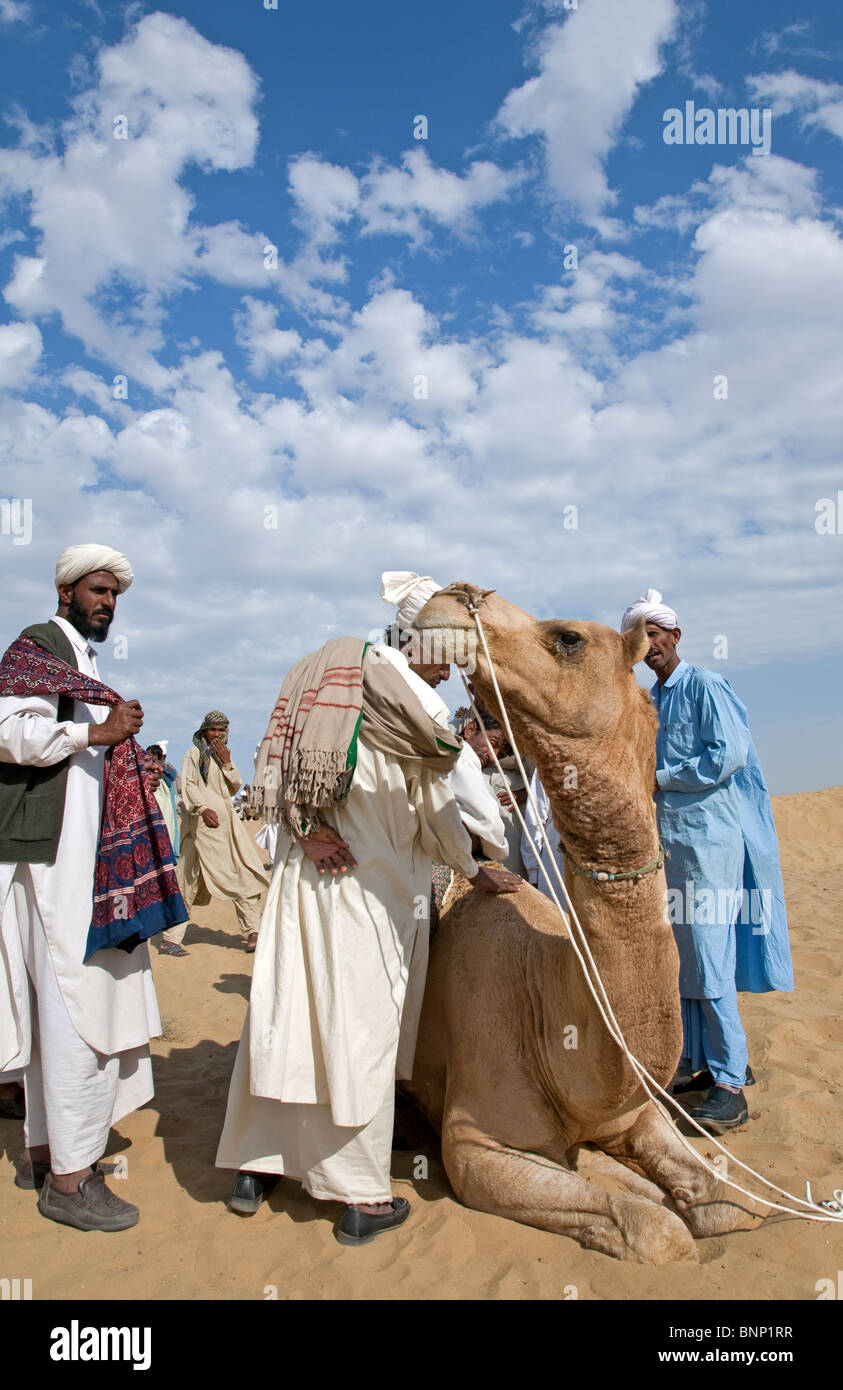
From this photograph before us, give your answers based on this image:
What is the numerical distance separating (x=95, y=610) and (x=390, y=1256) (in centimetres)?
289

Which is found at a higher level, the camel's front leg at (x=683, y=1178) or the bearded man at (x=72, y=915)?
the bearded man at (x=72, y=915)

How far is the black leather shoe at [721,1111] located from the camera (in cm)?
405

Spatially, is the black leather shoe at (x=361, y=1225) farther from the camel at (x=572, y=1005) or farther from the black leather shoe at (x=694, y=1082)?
the black leather shoe at (x=694, y=1082)

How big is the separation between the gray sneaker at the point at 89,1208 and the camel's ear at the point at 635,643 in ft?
9.34

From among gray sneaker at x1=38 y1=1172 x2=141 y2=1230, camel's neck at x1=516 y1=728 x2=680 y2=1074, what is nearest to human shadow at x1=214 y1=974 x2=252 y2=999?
gray sneaker at x1=38 y1=1172 x2=141 y2=1230

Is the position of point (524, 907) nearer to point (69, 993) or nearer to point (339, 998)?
point (339, 998)

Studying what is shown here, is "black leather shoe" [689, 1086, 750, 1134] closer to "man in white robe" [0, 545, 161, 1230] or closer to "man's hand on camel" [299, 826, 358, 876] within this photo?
"man's hand on camel" [299, 826, 358, 876]

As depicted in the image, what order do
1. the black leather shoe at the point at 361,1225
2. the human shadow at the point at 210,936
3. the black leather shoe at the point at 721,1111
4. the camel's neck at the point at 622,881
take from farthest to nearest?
1. the human shadow at the point at 210,936
2. the black leather shoe at the point at 721,1111
3. the black leather shoe at the point at 361,1225
4. the camel's neck at the point at 622,881

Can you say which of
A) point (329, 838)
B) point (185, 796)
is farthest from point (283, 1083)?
point (185, 796)

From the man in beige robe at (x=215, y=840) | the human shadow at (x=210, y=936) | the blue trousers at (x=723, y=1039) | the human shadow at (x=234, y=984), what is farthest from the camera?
the human shadow at (x=210, y=936)

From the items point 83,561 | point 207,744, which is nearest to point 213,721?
point 207,744

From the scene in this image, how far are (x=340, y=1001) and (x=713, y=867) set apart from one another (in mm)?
2243

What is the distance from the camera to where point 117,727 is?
3510 mm

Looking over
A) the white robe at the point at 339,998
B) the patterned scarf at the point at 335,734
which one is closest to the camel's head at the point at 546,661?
the patterned scarf at the point at 335,734
